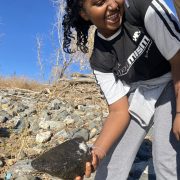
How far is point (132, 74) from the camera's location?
275 centimetres

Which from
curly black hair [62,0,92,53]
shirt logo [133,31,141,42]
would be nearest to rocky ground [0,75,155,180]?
curly black hair [62,0,92,53]

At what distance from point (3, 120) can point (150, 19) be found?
4020 millimetres

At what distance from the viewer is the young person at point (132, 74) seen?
2400 millimetres

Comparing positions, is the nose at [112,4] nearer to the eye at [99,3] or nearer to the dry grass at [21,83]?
the eye at [99,3]

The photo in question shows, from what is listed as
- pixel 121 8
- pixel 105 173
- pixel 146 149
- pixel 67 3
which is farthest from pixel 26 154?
pixel 121 8

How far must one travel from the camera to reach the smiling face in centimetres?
247

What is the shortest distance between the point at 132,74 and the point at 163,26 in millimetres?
476

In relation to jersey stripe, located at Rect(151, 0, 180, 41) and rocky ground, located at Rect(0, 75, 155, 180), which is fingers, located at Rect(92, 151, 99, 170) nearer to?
jersey stripe, located at Rect(151, 0, 180, 41)

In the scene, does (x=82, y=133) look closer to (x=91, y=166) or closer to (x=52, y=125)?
(x=52, y=125)

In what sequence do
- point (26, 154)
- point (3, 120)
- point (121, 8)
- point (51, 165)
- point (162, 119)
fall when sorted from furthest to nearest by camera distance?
point (3, 120) < point (26, 154) < point (162, 119) < point (121, 8) < point (51, 165)

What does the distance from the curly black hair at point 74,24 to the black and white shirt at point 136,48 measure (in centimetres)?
11

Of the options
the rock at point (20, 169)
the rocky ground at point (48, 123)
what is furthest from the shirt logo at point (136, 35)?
the rock at point (20, 169)

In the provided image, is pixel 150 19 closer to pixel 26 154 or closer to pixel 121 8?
pixel 121 8

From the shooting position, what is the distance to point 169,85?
275cm
